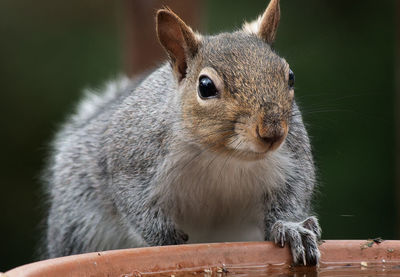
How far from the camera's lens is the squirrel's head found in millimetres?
1778

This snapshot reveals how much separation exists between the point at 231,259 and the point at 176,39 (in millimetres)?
635

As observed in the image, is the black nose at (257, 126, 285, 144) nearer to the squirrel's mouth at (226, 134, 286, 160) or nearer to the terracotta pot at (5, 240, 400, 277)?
the squirrel's mouth at (226, 134, 286, 160)

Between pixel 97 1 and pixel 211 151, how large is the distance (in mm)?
3686

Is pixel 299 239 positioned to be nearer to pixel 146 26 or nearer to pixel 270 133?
pixel 270 133

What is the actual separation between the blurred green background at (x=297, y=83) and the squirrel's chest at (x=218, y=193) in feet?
5.51

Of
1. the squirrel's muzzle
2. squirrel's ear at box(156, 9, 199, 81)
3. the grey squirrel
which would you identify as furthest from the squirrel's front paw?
squirrel's ear at box(156, 9, 199, 81)

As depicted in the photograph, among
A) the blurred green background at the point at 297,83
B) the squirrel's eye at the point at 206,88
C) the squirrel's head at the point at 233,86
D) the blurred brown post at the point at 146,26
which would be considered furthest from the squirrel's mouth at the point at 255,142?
the blurred green background at the point at 297,83

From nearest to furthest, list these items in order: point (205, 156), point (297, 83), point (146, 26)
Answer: point (205, 156) → point (146, 26) → point (297, 83)

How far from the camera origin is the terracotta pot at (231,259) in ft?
5.44

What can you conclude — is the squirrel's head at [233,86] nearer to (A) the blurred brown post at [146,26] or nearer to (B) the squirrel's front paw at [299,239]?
(B) the squirrel's front paw at [299,239]

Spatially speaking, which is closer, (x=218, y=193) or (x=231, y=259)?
(x=231, y=259)

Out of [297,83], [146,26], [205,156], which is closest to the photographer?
[205,156]

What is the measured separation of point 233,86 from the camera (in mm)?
1848

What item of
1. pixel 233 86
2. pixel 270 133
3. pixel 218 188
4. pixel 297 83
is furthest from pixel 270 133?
pixel 297 83
